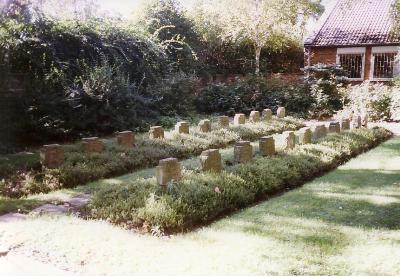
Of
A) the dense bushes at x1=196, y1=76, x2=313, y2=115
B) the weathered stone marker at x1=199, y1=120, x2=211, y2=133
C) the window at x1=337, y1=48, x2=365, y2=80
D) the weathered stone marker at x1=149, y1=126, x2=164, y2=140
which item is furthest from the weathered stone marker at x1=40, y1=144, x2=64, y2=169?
the window at x1=337, y1=48, x2=365, y2=80

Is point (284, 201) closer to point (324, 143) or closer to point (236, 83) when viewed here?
point (324, 143)

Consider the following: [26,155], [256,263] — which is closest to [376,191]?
[256,263]

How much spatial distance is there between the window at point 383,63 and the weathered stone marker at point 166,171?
19.9 metres

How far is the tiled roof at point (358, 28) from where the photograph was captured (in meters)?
23.1

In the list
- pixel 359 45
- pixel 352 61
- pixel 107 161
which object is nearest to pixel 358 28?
pixel 359 45

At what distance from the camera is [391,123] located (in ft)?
51.5

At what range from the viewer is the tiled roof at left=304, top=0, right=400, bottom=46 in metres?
23.1

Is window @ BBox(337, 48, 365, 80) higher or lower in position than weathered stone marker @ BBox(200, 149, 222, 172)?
higher

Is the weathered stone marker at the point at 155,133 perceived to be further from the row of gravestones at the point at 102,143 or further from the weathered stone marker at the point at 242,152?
the weathered stone marker at the point at 242,152

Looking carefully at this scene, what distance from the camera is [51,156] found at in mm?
7918

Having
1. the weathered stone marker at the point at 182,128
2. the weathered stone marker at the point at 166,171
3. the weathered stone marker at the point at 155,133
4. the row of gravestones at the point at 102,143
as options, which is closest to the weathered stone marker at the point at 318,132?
the row of gravestones at the point at 102,143

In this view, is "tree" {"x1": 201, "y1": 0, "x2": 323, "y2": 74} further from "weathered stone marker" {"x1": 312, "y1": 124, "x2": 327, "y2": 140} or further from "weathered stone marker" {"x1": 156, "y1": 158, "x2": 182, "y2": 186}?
"weathered stone marker" {"x1": 156, "y1": 158, "x2": 182, "y2": 186}

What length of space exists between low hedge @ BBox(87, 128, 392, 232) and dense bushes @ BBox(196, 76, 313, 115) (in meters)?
11.1

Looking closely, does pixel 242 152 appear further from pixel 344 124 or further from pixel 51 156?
pixel 344 124
